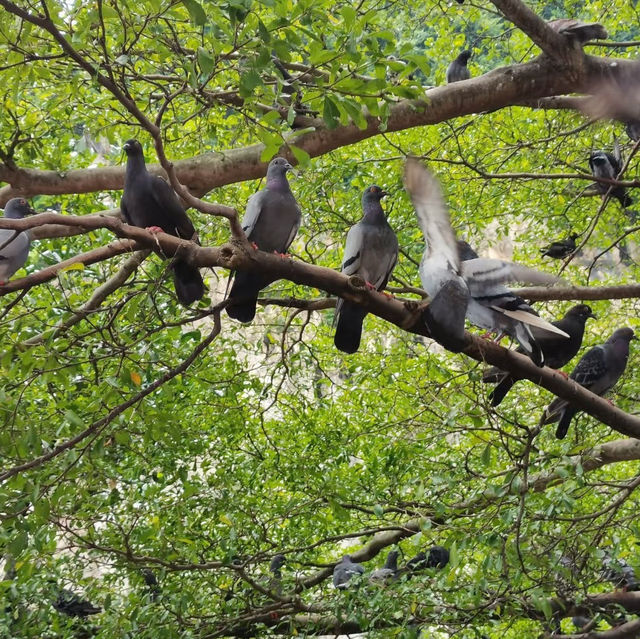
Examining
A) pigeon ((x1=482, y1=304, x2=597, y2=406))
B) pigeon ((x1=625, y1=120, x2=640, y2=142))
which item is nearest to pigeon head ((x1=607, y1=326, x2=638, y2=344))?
pigeon ((x1=482, y1=304, x2=597, y2=406))

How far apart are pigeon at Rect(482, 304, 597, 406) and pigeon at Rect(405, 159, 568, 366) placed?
25 centimetres

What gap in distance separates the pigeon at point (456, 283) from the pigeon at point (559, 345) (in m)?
0.25

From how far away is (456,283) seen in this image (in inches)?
152

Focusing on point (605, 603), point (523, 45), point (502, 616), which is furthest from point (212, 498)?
point (523, 45)

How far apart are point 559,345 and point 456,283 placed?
2082mm

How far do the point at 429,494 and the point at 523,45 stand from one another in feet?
17.2

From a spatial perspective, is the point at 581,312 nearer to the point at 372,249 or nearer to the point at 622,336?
the point at 622,336

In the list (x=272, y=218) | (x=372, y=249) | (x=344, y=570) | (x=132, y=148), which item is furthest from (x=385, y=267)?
(x=344, y=570)

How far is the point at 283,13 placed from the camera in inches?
123

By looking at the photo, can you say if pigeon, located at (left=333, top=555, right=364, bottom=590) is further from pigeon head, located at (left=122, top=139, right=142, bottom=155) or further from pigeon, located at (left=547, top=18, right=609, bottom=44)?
pigeon, located at (left=547, top=18, right=609, bottom=44)

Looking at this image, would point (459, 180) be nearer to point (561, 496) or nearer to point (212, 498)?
point (212, 498)

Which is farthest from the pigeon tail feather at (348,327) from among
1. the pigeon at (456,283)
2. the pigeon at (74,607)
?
the pigeon at (74,607)

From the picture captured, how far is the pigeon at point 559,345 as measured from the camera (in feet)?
14.7

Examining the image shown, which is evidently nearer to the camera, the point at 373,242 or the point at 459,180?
the point at 373,242
